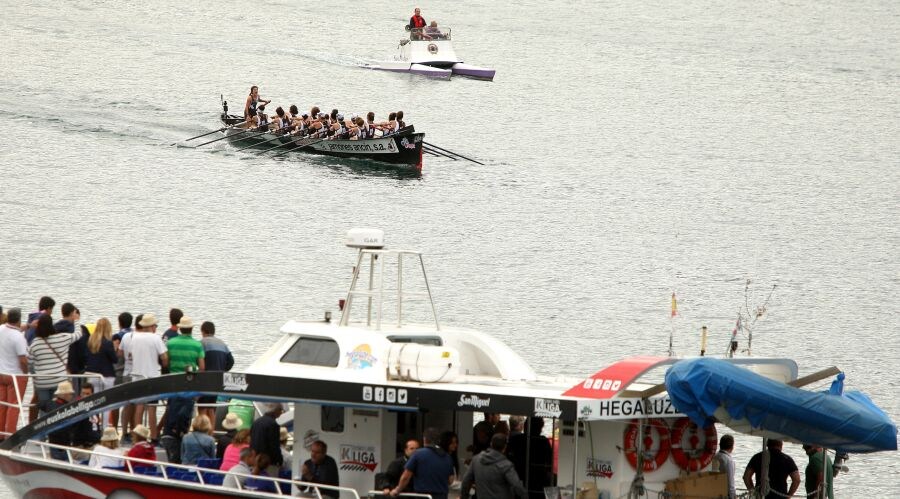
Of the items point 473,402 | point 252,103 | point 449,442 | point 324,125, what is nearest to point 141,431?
point 449,442

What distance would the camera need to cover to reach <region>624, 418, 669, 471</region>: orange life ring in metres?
16.0

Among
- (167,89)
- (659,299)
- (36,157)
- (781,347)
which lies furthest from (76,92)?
(781,347)

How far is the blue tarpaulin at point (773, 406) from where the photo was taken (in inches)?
599

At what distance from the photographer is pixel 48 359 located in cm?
1936

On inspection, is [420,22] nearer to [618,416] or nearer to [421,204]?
[421,204]

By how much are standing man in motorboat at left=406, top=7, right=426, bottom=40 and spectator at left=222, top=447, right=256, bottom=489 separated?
5866 cm

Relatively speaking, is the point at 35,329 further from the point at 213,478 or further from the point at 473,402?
the point at 473,402

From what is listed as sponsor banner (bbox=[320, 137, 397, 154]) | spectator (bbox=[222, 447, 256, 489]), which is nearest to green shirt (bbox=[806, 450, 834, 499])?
spectator (bbox=[222, 447, 256, 489])

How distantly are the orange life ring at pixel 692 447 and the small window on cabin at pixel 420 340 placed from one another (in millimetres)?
3071

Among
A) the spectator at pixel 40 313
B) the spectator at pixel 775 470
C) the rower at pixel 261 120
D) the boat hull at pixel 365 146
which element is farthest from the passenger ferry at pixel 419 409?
the rower at pixel 261 120

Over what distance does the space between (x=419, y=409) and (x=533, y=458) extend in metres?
1.52


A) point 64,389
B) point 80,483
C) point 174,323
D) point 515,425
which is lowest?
point 80,483

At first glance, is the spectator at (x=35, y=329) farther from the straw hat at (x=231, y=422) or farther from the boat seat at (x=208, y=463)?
the boat seat at (x=208, y=463)

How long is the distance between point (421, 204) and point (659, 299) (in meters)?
11.9
